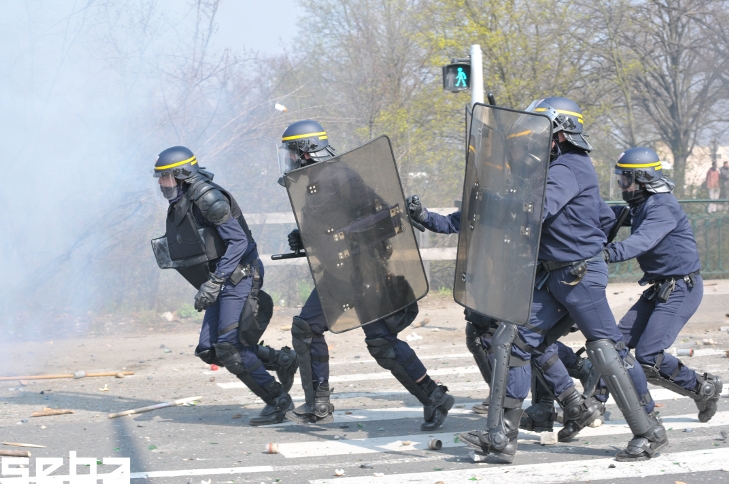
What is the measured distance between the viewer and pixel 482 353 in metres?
5.42

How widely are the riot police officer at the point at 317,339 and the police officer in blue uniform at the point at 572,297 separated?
2.69 ft

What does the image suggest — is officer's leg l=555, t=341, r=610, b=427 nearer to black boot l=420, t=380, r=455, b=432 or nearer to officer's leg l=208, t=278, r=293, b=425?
black boot l=420, t=380, r=455, b=432

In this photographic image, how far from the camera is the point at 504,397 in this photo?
429 centimetres

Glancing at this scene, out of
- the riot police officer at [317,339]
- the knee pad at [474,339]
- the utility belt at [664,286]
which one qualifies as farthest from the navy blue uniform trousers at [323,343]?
the utility belt at [664,286]

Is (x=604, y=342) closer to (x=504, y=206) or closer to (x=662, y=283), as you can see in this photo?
(x=504, y=206)

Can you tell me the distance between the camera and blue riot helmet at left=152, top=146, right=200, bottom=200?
5.35 m

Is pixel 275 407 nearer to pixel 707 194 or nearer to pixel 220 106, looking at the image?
pixel 220 106

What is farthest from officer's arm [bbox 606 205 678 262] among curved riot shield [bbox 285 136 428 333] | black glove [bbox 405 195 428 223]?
curved riot shield [bbox 285 136 428 333]

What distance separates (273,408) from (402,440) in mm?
949

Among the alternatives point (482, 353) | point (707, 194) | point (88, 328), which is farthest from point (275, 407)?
point (707, 194)

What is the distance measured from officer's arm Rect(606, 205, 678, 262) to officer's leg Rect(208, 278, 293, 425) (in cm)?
223

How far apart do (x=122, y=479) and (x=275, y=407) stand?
140 centimetres

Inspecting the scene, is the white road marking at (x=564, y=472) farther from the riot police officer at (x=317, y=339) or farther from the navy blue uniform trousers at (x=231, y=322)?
the navy blue uniform trousers at (x=231, y=322)

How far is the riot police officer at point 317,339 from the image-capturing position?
511 cm
